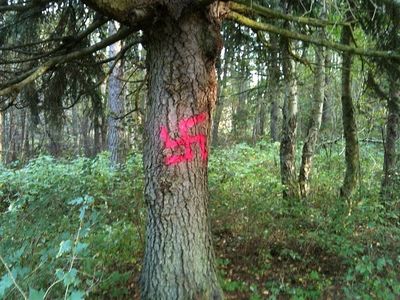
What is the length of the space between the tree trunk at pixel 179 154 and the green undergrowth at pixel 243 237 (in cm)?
60

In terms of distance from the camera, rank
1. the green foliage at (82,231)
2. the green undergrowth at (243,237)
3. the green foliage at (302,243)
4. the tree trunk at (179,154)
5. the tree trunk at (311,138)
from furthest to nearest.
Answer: the tree trunk at (311,138) < the green foliage at (302,243) < the green undergrowth at (243,237) < the tree trunk at (179,154) < the green foliage at (82,231)

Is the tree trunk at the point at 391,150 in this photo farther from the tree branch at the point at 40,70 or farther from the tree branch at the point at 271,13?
the tree branch at the point at 40,70

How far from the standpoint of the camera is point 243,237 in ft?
19.9

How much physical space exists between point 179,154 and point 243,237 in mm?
2439

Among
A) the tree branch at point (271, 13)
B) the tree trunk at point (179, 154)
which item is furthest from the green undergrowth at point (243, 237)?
the tree branch at point (271, 13)

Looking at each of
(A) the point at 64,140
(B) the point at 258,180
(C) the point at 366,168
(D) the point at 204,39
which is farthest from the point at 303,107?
(A) the point at 64,140

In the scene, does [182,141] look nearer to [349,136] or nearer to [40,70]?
[40,70]

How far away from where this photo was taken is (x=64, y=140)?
2661 centimetres

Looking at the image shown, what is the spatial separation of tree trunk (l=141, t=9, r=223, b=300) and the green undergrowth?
60 cm

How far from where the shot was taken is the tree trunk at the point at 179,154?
161 inches

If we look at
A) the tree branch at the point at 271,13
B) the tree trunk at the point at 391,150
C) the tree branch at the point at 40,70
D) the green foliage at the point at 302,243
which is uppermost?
the tree branch at the point at 271,13

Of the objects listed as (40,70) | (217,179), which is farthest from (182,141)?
(217,179)

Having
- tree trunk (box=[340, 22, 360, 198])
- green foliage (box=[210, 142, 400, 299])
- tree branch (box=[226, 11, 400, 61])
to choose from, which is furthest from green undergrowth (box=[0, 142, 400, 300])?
tree branch (box=[226, 11, 400, 61])

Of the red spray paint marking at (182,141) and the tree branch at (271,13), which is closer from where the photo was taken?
the tree branch at (271,13)
